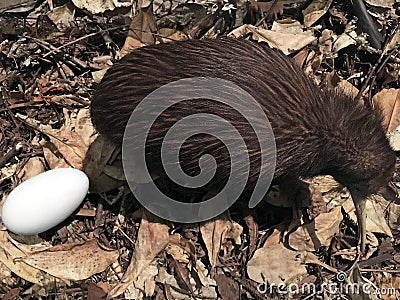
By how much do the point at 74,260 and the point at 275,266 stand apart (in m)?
0.77

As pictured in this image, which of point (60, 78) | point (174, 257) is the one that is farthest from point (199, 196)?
point (60, 78)

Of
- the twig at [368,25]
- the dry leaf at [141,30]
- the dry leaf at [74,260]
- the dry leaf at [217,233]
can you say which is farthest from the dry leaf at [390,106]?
the dry leaf at [74,260]

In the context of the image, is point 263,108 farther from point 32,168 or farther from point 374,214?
point 32,168

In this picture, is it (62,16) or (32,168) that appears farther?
(62,16)

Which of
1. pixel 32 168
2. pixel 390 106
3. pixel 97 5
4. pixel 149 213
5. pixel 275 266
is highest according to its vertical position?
pixel 97 5

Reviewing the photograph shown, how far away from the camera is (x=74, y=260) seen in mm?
2646

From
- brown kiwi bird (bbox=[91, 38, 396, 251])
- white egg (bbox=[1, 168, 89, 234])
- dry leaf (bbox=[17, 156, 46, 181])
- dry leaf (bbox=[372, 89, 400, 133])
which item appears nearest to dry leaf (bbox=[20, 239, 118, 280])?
white egg (bbox=[1, 168, 89, 234])

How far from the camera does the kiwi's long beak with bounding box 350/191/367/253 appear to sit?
2605mm

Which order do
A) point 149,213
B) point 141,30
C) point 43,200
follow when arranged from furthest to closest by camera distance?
point 141,30 < point 149,213 < point 43,200

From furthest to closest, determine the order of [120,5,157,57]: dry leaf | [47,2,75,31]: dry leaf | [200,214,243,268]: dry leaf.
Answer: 1. [47,2,75,31]: dry leaf
2. [120,5,157,57]: dry leaf
3. [200,214,243,268]: dry leaf

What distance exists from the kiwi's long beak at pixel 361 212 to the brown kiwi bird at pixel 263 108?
0.13m

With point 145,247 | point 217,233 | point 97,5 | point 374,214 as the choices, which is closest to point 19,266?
point 145,247

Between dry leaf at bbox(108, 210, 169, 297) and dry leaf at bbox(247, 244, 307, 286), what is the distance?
0.36 m

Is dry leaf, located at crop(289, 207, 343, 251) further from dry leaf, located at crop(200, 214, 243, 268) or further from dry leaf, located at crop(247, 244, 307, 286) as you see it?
dry leaf, located at crop(200, 214, 243, 268)
